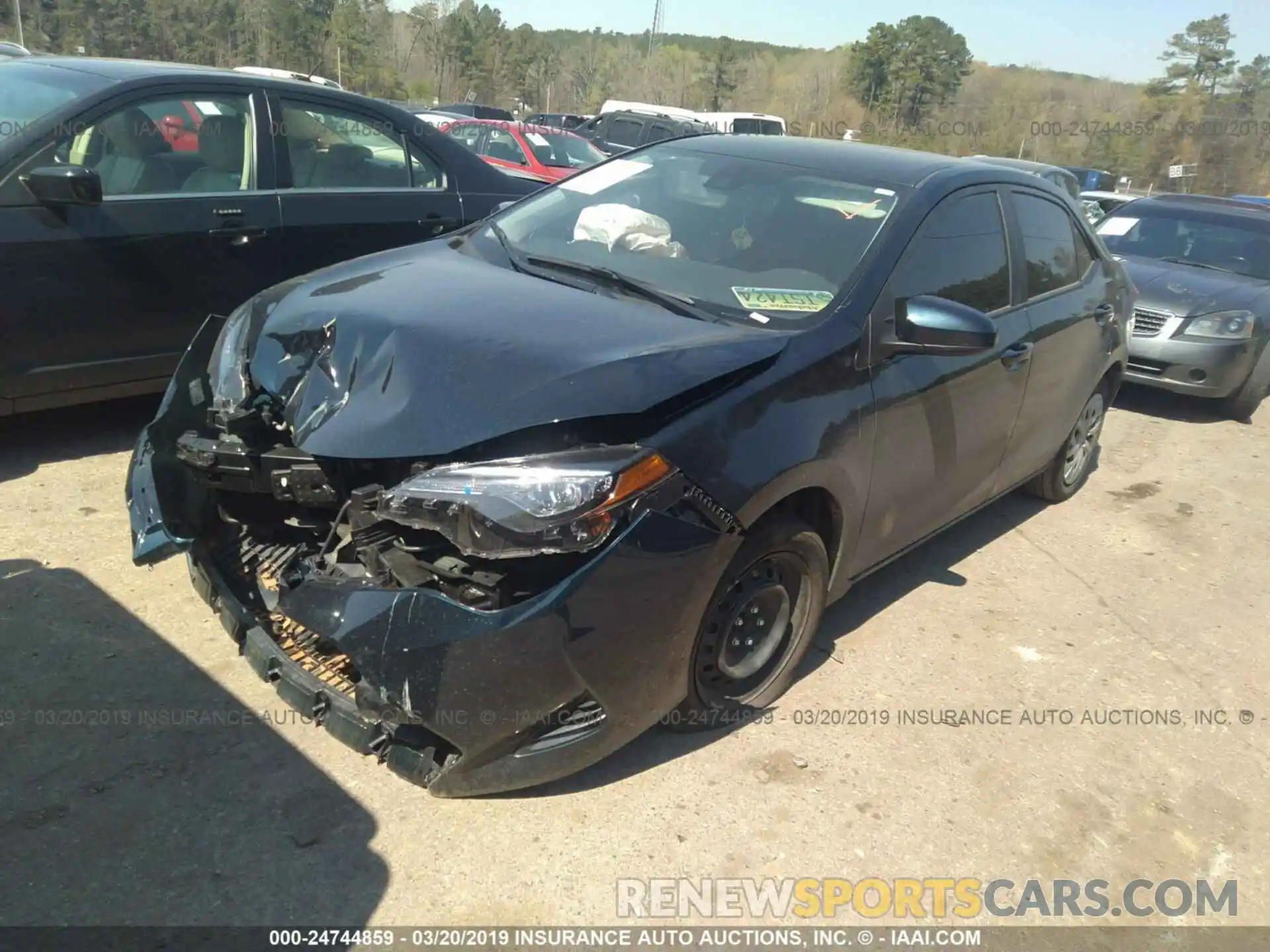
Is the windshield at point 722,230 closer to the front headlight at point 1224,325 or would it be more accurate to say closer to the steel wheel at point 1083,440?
the steel wheel at point 1083,440

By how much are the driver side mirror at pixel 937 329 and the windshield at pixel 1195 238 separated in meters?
6.39

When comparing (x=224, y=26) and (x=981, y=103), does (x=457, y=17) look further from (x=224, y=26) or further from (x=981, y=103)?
(x=981, y=103)

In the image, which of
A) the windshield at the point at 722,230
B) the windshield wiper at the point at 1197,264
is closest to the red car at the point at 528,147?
the windshield wiper at the point at 1197,264

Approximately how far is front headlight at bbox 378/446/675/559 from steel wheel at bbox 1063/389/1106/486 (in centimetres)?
360

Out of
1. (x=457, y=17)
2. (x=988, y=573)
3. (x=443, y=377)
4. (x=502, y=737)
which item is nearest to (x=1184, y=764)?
(x=988, y=573)

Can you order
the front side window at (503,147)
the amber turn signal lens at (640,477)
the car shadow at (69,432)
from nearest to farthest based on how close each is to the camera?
the amber turn signal lens at (640,477) → the car shadow at (69,432) → the front side window at (503,147)

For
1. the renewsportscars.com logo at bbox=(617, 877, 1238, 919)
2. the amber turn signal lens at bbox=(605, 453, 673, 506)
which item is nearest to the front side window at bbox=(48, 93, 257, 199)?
the amber turn signal lens at bbox=(605, 453, 673, 506)

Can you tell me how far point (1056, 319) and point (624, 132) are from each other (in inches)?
766

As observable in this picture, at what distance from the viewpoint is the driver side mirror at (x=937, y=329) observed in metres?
3.17

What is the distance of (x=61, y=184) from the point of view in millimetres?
3965

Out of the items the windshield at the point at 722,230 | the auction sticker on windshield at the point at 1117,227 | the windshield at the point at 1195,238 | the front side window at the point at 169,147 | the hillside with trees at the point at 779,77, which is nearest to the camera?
the windshield at the point at 722,230

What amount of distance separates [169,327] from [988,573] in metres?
4.01

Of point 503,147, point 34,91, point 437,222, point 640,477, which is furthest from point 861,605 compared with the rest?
point 503,147

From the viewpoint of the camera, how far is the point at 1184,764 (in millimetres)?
3350
